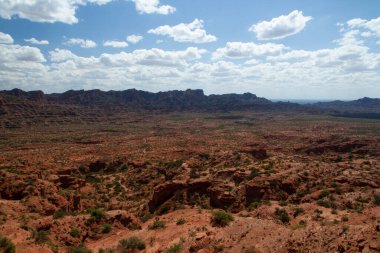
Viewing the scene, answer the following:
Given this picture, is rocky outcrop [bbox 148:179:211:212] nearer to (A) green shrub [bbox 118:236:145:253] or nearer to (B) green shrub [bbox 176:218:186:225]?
(B) green shrub [bbox 176:218:186:225]

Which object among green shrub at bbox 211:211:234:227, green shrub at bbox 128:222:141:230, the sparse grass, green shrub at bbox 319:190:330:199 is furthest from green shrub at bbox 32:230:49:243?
green shrub at bbox 319:190:330:199

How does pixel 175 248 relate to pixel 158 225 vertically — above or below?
above

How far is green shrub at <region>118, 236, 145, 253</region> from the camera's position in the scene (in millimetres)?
15258

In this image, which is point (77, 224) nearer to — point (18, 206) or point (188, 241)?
point (18, 206)

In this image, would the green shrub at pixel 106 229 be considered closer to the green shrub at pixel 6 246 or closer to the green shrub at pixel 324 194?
the green shrub at pixel 6 246

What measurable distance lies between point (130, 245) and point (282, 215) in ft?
28.5

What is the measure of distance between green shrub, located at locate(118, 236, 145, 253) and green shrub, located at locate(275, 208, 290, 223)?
786cm

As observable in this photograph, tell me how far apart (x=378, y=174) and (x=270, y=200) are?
974 cm

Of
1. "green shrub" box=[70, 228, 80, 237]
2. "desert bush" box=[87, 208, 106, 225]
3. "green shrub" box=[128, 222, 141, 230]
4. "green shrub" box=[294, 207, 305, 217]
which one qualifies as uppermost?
"green shrub" box=[294, 207, 305, 217]

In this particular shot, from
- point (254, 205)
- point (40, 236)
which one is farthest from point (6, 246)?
point (254, 205)

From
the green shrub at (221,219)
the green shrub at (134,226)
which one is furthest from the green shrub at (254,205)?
the green shrub at (134,226)

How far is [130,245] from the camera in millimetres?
15438

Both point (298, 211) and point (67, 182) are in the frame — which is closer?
point (298, 211)

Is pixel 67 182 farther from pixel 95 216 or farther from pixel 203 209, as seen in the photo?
pixel 203 209
